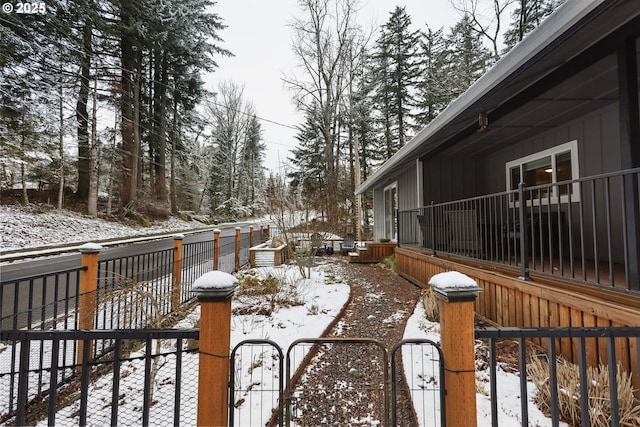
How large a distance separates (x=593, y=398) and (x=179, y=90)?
837 inches

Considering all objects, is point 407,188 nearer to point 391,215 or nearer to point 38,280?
point 391,215

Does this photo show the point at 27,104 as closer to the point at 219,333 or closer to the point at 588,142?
the point at 219,333

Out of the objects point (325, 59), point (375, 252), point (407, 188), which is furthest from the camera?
point (325, 59)

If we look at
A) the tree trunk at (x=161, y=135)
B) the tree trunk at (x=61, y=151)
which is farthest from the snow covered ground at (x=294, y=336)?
the tree trunk at (x=161, y=135)

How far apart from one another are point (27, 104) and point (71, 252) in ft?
24.7

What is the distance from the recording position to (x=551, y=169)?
211 inches

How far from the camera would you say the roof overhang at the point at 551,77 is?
2293 mm

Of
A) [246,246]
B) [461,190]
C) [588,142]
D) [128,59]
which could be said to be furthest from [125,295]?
[128,59]

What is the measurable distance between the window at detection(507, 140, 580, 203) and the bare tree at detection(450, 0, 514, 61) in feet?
23.6

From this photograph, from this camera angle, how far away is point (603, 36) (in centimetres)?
265

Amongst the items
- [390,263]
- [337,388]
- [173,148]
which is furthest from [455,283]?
[173,148]

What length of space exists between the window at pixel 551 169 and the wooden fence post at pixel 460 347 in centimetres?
405

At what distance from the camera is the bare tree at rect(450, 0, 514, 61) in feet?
34.8

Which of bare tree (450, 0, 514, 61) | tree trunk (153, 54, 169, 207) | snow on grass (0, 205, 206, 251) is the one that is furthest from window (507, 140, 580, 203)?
tree trunk (153, 54, 169, 207)
